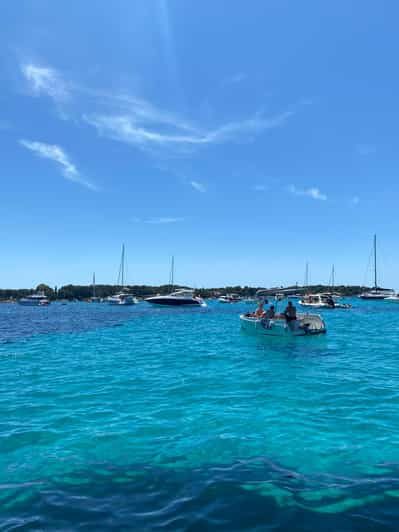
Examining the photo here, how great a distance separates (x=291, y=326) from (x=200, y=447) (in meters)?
17.8

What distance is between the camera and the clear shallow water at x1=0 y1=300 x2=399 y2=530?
521 cm

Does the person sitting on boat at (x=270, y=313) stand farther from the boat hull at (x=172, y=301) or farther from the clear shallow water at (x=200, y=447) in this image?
the boat hull at (x=172, y=301)

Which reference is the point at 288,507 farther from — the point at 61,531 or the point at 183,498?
the point at 61,531

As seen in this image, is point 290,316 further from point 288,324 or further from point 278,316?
point 278,316

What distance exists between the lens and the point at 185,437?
315 inches

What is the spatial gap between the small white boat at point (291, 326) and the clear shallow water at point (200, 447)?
8752mm

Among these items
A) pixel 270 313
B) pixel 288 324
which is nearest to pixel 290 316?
pixel 288 324

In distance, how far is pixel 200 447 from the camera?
7469 millimetres

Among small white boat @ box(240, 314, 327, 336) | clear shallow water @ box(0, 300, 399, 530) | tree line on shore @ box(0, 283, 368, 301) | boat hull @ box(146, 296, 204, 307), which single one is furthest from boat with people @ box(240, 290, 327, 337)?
tree line on shore @ box(0, 283, 368, 301)

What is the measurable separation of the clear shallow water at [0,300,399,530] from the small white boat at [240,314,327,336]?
875cm

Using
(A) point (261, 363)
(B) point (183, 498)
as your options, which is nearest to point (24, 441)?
(B) point (183, 498)

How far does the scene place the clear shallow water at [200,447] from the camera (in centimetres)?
521

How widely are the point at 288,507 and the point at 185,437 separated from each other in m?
3.14

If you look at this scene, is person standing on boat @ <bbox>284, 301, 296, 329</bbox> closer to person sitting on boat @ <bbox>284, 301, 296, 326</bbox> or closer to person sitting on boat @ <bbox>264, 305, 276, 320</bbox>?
person sitting on boat @ <bbox>284, 301, 296, 326</bbox>
